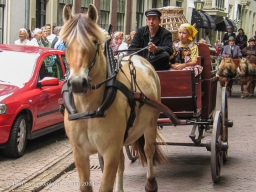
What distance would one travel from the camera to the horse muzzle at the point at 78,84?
4.89m

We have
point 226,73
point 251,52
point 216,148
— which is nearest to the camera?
point 216,148

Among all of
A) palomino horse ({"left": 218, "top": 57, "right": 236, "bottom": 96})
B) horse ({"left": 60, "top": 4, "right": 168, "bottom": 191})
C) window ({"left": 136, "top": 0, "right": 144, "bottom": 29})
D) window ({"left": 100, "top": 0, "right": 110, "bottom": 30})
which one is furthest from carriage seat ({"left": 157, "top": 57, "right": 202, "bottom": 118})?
window ({"left": 136, "top": 0, "right": 144, "bottom": 29})

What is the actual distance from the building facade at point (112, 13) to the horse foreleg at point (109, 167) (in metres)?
14.9

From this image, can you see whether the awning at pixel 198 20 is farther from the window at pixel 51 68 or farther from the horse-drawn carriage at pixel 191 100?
the horse-drawn carriage at pixel 191 100

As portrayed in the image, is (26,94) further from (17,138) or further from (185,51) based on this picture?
(185,51)

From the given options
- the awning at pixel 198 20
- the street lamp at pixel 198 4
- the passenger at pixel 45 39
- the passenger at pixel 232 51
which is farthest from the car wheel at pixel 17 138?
the street lamp at pixel 198 4

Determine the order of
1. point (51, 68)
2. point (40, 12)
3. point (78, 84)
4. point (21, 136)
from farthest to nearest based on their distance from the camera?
point (40, 12) < point (51, 68) < point (21, 136) < point (78, 84)

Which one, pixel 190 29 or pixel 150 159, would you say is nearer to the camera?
pixel 150 159

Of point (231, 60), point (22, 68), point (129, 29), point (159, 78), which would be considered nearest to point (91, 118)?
point (159, 78)

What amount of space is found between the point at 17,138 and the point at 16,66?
158 centimetres

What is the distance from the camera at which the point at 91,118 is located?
5.43 metres

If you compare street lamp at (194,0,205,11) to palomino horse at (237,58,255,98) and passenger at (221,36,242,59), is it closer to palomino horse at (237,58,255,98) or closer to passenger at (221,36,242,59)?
passenger at (221,36,242,59)

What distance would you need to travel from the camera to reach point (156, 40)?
8031 mm

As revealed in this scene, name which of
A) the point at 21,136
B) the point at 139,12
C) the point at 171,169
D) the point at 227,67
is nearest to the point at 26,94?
the point at 21,136
